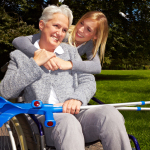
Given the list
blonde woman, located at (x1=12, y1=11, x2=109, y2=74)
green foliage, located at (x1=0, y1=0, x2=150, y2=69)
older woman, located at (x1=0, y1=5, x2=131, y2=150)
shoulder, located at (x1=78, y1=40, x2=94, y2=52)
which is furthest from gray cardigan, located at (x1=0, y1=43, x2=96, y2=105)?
green foliage, located at (x1=0, y1=0, x2=150, y2=69)

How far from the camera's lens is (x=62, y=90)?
2.16 meters

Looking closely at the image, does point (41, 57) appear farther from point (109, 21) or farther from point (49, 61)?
point (109, 21)

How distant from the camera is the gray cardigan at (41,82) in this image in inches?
76.4

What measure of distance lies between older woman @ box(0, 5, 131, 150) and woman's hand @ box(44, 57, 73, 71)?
0.06m

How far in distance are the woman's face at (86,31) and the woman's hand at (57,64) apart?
0.83m

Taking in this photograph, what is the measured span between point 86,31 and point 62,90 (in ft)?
3.62

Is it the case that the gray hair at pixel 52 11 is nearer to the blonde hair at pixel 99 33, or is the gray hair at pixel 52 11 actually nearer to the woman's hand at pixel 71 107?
the blonde hair at pixel 99 33

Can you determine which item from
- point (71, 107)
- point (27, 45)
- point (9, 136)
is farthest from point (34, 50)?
point (9, 136)

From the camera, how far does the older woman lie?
168 cm

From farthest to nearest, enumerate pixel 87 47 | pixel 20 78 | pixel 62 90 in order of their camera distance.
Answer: pixel 87 47
pixel 62 90
pixel 20 78

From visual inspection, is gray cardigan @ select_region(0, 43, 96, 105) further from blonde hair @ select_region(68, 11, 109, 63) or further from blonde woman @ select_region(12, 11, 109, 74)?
blonde hair @ select_region(68, 11, 109, 63)

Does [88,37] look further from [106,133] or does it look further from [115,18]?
[115,18]

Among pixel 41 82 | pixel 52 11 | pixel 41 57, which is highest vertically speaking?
pixel 52 11

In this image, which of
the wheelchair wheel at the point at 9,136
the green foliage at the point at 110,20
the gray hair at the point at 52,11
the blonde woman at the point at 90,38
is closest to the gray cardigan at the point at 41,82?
the blonde woman at the point at 90,38
